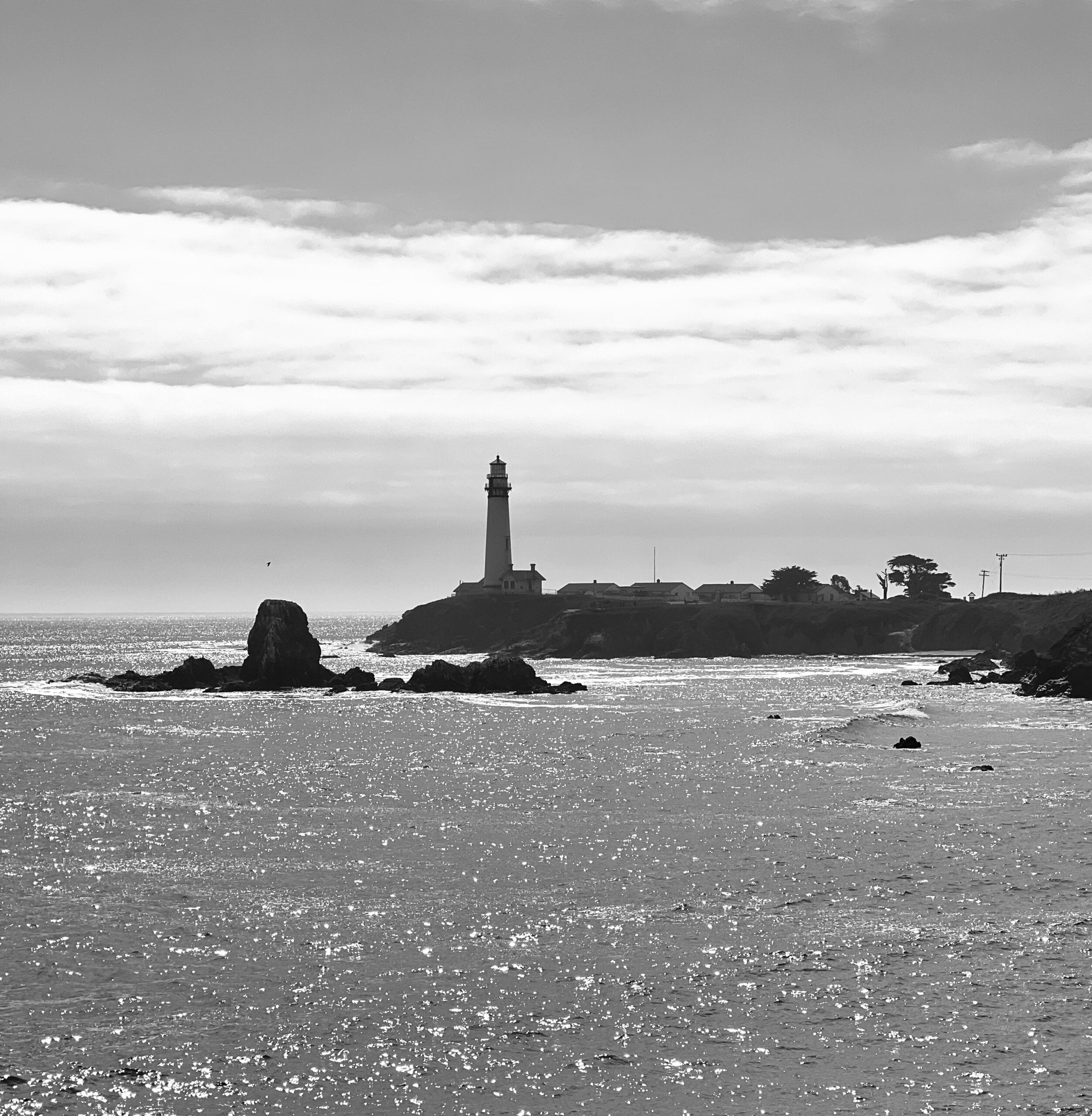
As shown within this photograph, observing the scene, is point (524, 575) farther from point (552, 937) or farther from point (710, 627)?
point (552, 937)

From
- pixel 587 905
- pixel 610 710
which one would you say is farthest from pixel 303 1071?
pixel 610 710

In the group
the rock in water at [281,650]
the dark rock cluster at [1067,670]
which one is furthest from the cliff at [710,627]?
the dark rock cluster at [1067,670]

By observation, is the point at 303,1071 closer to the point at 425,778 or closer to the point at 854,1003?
the point at 854,1003

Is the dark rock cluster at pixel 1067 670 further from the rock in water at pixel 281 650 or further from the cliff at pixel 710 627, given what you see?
the cliff at pixel 710 627

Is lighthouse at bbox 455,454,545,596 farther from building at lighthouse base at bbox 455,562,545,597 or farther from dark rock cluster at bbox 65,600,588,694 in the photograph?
dark rock cluster at bbox 65,600,588,694

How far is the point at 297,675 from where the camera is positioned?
107 metres

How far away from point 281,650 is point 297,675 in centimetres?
321

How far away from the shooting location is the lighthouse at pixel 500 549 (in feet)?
610

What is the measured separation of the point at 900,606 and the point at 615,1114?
554 feet

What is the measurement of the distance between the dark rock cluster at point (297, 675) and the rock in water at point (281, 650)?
5cm

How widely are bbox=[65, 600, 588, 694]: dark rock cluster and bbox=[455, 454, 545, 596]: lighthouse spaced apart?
78.1 m

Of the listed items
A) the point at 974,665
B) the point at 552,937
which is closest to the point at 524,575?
the point at 974,665

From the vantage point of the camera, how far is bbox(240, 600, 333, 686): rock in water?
103812mm

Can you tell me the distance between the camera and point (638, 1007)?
795 inches
